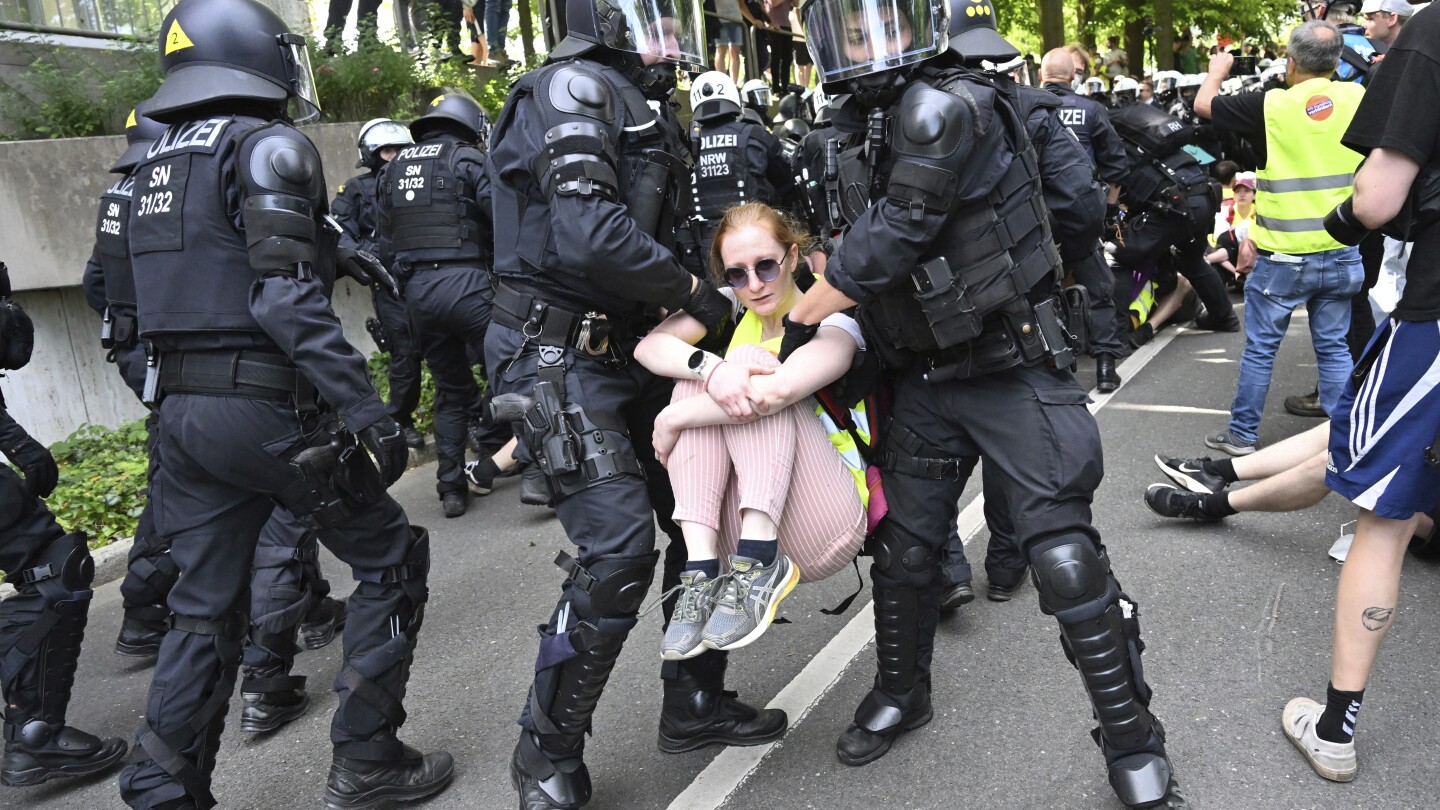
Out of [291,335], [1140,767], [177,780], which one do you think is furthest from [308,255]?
[1140,767]

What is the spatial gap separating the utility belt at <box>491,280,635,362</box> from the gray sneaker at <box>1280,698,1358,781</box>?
2.12m

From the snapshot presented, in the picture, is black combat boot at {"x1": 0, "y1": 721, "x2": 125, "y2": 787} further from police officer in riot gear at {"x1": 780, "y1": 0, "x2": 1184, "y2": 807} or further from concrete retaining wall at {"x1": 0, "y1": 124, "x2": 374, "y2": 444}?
concrete retaining wall at {"x1": 0, "y1": 124, "x2": 374, "y2": 444}

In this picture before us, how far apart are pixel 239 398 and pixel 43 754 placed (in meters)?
1.49

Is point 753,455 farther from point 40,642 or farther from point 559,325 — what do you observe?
point 40,642

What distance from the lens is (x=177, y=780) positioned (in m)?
2.86

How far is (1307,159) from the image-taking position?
5305 mm

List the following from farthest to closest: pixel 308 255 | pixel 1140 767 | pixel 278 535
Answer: pixel 278 535 < pixel 308 255 < pixel 1140 767

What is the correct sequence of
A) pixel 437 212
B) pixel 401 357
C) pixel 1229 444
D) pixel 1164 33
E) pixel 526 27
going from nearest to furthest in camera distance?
pixel 1229 444 < pixel 437 212 < pixel 401 357 < pixel 526 27 < pixel 1164 33

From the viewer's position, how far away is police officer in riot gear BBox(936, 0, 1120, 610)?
3.73 metres

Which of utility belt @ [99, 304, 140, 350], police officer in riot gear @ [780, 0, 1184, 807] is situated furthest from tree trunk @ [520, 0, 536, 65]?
police officer in riot gear @ [780, 0, 1184, 807]

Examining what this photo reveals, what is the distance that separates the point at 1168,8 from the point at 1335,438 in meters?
20.7

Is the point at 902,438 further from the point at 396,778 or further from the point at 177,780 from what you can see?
the point at 177,780

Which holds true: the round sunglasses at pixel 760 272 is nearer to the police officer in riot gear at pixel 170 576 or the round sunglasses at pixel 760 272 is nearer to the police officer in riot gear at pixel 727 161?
the police officer in riot gear at pixel 170 576

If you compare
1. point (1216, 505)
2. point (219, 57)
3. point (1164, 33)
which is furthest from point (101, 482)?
point (1164, 33)
